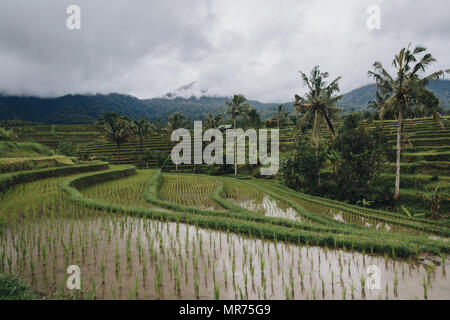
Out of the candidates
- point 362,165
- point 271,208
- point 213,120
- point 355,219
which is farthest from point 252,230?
point 213,120

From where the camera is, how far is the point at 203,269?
4.01 m

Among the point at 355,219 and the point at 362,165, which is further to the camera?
the point at 362,165

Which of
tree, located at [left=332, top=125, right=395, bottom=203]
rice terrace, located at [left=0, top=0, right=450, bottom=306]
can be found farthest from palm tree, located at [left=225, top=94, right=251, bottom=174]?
tree, located at [left=332, top=125, right=395, bottom=203]

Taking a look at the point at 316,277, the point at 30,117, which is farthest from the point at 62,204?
the point at 30,117

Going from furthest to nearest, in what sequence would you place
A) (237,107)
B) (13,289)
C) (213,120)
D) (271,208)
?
1. (213,120)
2. (237,107)
3. (271,208)
4. (13,289)

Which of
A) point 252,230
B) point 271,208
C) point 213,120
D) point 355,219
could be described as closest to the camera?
point 252,230

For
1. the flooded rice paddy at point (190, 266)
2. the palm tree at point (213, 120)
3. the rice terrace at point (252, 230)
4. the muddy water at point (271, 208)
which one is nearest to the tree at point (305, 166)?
the rice terrace at point (252, 230)

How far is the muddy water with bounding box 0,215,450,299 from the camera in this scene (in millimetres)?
3318

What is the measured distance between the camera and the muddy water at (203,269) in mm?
3318

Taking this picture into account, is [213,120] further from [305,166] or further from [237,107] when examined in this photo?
[305,166]

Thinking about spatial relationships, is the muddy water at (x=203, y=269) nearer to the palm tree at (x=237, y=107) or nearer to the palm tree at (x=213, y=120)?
the palm tree at (x=237, y=107)

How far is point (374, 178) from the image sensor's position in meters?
14.3

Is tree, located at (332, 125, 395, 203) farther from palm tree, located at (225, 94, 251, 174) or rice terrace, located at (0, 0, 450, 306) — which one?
palm tree, located at (225, 94, 251, 174)
